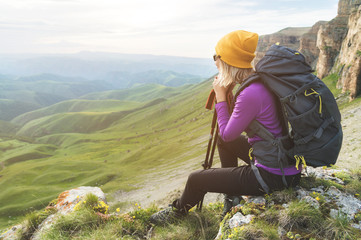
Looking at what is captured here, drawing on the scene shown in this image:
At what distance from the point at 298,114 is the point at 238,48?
6.02 feet

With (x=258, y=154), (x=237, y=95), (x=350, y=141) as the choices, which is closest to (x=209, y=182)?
(x=258, y=154)

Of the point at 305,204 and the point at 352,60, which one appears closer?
the point at 305,204

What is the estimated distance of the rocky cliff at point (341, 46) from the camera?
129 ft

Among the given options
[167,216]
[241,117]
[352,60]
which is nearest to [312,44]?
[352,60]

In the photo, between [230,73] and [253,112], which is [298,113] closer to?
[253,112]

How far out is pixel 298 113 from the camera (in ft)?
14.1

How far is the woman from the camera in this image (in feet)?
14.8

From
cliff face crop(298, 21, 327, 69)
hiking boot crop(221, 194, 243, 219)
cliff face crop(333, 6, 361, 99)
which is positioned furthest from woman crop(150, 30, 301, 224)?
cliff face crop(298, 21, 327, 69)

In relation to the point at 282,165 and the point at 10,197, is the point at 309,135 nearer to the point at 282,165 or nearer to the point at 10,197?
the point at 282,165

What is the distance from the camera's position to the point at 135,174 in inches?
2874

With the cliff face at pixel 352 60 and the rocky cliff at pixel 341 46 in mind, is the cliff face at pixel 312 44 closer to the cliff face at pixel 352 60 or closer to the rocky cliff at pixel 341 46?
the rocky cliff at pixel 341 46

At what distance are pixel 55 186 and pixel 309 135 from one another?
9208 centimetres

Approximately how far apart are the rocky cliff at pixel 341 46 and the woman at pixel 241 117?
107ft

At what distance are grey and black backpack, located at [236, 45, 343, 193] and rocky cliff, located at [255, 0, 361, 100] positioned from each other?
32.8m
